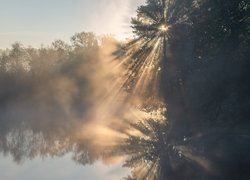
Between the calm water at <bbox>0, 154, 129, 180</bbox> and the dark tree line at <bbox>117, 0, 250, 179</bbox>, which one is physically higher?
the dark tree line at <bbox>117, 0, 250, 179</bbox>

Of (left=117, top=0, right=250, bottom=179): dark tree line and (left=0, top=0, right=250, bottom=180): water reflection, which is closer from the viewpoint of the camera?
(left=117, top=0, right=250, bottom=179): dark tree line

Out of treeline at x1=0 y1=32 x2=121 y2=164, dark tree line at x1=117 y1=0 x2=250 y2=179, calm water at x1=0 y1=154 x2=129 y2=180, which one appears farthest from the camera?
treeline at x1=0 y1=32 x2=121 y2=164

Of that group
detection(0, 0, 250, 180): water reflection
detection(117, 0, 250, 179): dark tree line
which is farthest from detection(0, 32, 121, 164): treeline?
detection(117, 0, 250, 179): dark tree line

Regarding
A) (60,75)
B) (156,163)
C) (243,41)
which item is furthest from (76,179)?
(60,75)

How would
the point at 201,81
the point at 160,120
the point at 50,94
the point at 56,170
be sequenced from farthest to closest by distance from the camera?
the point at 50,94 → the point at 160,120 → the point at 201,81 → the point at 56,170

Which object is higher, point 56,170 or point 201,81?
point 201,81

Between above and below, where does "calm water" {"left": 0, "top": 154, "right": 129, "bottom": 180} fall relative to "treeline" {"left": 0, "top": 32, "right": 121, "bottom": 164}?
below

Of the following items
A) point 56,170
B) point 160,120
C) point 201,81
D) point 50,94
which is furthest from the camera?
point 50,94

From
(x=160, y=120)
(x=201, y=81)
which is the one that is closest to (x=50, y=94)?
(x=160, y=120)

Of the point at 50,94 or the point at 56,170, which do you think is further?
the point at 50,94

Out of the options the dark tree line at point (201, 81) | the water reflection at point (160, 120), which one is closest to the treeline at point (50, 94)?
the water reflection at point (160, 120)

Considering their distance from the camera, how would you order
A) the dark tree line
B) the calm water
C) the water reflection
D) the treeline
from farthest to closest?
the treeline < the calm water < the water reflection < the dark tree line

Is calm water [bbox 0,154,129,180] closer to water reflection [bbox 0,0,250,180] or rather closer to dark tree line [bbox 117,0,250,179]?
water reflection [bbox 0,0,250,180]

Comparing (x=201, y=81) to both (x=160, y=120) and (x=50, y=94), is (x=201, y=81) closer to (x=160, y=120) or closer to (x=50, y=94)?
(x=160, y=120)
